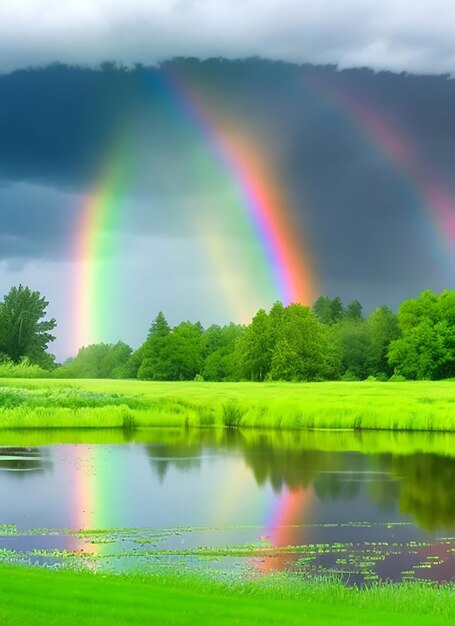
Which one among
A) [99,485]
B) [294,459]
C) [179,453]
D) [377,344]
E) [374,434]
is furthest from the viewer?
[377,344]

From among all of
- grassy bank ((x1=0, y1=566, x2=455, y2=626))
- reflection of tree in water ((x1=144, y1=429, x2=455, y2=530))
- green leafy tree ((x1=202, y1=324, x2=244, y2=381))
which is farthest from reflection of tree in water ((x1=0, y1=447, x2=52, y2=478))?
green leafy tree ((x1=202, y1=324, x2=244, y2=381))

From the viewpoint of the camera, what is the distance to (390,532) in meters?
24.3

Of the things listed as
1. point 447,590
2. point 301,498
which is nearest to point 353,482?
point 301,498

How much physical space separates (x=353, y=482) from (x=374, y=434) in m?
24.1

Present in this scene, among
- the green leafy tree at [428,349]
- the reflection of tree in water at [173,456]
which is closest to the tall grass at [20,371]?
the green leafy tree at [428,349]

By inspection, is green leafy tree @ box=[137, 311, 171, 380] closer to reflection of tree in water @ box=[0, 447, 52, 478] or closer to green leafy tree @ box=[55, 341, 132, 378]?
green leafy tree @ box=[55, 341, 132, 378]

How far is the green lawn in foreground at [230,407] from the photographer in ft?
204

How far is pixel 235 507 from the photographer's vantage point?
29188 mm

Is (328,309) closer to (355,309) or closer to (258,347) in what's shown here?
(355,309)

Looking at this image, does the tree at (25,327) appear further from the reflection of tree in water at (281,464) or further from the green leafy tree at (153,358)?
the reflection of tree in water at (281,464)

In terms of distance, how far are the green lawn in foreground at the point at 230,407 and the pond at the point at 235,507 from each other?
1194cm

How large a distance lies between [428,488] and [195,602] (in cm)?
2210

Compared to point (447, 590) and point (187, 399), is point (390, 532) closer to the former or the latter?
point (447, 590)

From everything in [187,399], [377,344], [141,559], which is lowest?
[141,559]
